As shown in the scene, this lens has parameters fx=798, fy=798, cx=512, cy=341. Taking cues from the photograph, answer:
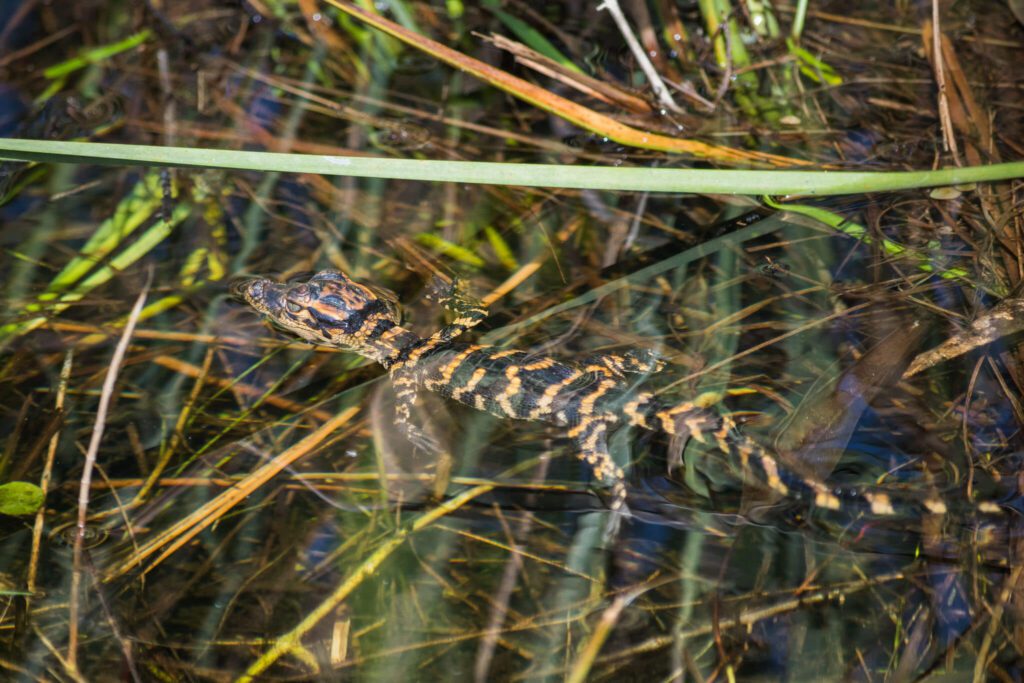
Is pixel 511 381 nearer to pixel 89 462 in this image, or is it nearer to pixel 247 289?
pixel 247 289

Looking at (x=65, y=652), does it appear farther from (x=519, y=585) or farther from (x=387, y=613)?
(x=519, y=585)

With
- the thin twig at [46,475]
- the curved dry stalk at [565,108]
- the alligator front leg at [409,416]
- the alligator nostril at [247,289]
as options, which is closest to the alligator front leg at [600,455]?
the alligator front leg at [409,416]

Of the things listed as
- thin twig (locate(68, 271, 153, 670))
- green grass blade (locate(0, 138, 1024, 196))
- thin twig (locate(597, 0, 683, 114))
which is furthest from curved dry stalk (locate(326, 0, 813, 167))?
thin twig (locate(68, 271, 153, 670))

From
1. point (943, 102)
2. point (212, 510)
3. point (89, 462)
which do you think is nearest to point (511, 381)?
point (212, 510)

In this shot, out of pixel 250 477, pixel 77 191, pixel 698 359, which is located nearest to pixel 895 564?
pixel 698 359

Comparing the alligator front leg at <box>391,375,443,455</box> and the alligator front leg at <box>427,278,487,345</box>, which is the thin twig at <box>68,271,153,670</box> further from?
the alligator front leg at <box>427,278,487,345</box>
